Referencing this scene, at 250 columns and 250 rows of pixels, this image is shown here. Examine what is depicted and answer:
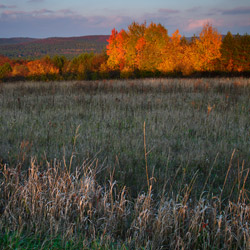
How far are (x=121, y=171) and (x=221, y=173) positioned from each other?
1585 mm

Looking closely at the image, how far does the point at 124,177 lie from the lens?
3590mm

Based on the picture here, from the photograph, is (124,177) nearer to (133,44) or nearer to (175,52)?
(175,52)

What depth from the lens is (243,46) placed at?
35.1 metres

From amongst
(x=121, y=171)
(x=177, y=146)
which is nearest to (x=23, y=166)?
(x=121, y=171)

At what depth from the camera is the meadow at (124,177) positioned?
7.95 ft

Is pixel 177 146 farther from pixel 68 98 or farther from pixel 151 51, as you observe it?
pixel 151 51

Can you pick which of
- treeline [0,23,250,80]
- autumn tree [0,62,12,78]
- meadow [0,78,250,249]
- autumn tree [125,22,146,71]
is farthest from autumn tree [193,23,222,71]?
autumn tree [0,62,12,78]

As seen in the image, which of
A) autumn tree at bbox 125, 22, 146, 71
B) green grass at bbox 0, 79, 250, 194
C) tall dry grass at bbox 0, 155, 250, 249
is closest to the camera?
tall dry grass at bbox 0, 155, 250, 249

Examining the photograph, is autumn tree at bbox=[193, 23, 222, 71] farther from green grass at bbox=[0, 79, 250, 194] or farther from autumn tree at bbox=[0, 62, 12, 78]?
autumn tree at bbox=[0, 62, 12, 78]

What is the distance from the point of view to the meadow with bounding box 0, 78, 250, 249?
242 cm

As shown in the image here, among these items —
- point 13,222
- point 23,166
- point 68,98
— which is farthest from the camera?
point 68,98

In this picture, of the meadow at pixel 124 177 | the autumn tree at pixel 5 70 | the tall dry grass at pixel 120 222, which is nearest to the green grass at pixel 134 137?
the meadow at pixel 124 177

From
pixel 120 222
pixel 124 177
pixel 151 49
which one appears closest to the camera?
pixel 120 222

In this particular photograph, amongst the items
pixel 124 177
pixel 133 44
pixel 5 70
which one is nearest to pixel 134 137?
pixel 124 177
